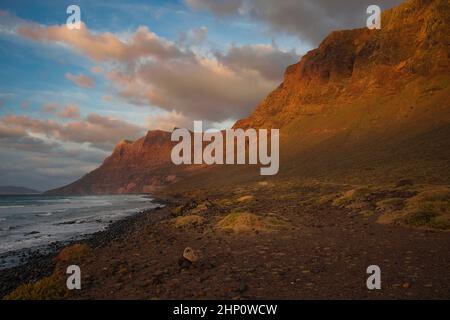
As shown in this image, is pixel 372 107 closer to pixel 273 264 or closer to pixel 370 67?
pixel 370 67

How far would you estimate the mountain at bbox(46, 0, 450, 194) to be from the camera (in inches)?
2491

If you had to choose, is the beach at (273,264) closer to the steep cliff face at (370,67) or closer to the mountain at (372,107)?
the mountain at (372,107)

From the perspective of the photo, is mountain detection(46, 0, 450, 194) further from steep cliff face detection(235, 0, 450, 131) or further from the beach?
the beach

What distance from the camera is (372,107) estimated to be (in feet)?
324

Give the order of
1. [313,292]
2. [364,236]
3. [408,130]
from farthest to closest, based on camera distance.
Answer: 1. [408,130]
2. [364,236]
3. [313,292]

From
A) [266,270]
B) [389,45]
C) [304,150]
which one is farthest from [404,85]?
[266,270]

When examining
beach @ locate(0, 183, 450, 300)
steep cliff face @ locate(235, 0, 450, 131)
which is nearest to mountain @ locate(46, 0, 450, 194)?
steep cliff face @ locate(235, 0, 450, 131)

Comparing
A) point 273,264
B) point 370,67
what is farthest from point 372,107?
point 273,264

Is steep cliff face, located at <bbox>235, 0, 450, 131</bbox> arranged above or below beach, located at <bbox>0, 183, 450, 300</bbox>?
above

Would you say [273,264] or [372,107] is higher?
[372,107]

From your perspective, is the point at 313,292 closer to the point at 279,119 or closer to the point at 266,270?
the point at 266,270

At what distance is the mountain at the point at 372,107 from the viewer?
6328 cm
